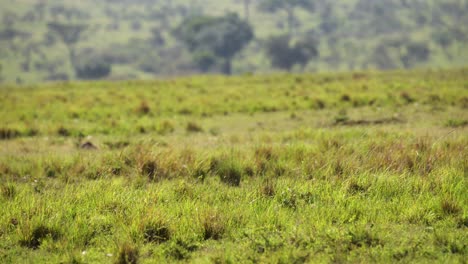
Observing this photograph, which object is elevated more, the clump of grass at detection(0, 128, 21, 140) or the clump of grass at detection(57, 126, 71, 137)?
the clump of grass at detection(0, 128, 21, 140)

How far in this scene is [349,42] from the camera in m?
133

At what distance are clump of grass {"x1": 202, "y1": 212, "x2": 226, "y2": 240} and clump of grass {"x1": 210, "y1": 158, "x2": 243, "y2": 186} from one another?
8.80ft

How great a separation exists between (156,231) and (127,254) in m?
0.69

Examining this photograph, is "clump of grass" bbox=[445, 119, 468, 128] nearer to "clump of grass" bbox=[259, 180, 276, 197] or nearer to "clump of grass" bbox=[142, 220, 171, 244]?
"clump of grass" bbox=[259, 180, 276, 197]

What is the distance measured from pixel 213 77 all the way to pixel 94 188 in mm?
33151

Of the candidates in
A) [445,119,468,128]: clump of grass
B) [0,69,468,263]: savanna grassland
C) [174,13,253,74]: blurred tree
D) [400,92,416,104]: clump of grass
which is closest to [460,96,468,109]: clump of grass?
[400,92,416,104]: clump of grass

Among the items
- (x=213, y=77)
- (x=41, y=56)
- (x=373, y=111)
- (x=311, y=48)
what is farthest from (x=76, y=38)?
(x=373, y=111)

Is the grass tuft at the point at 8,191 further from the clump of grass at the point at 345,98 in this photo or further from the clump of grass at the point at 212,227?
the clump of grass at the point at 345,98

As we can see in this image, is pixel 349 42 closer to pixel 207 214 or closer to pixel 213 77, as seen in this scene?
pixel 213 77

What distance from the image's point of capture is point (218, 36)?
375 feet

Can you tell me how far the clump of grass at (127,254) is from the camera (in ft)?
18.9

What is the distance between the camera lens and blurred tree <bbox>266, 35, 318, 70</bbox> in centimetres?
10494

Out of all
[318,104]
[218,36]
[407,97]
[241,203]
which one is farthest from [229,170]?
[218,36]

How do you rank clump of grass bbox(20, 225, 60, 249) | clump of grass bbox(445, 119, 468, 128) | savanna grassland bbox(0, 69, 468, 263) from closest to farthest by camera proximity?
savanna grassland bbox(0, 69, 468, 263)
clump of grass bbox(20, 225, 60, 249)
clump of grass bbox(445, 119, 468, 128)
